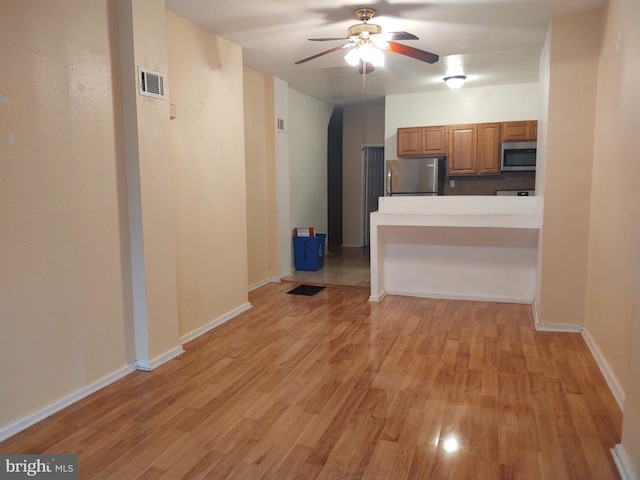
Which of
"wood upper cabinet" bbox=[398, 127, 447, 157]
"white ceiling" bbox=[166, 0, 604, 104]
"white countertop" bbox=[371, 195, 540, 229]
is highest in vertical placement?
"white ceiling" bbox=[166, 0, 604, 104]

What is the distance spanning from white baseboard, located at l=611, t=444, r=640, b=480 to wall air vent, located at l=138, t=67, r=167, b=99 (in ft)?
10.8

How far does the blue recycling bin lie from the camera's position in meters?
6.26

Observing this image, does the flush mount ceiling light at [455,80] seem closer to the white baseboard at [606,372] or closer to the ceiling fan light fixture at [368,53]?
the ceiling fan light fixture at [368,53]

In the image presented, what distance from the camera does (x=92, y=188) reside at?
107 inches

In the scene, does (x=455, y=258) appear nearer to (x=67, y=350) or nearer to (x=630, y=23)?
(x=630, y=23)

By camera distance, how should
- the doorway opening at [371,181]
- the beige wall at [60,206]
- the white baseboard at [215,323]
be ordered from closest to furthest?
the beige wall at [60,206] < the white baseboard at [215,323] < the doorway opening at [371,181]

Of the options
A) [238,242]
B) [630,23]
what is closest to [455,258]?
[238,242]

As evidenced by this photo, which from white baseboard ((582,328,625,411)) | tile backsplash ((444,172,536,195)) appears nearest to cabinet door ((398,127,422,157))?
tile backsplash ((444,172,536,195))

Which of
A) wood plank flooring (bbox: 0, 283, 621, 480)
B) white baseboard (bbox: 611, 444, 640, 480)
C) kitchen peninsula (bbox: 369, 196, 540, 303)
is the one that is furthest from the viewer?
kitchen peninsula (bbox: 369, 196, 540, 303)

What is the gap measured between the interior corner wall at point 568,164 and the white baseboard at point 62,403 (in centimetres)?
335

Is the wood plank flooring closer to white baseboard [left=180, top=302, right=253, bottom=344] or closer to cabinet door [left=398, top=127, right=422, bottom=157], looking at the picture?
white baseboard [left=180, top=302, right=253, bottom=344]

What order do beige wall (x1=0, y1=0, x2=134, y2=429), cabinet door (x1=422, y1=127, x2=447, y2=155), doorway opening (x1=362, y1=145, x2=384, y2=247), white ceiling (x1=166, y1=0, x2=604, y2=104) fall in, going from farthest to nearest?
doorway opening (x1=362, y1=145, x2=384, y2=247)
cabinet door (x1=422, y1=127, x2=447, y2=155)
white ceiling (x1=166, y1=0, x2=604, y2=104)
beige wall (x1=0, y1=0, x2=134, y2=429)

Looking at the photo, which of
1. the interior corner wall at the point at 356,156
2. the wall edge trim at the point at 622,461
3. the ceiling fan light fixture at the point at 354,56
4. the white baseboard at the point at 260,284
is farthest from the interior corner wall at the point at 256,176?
the wall edge trim at the point at 622,461

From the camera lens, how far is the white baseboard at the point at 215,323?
3652 millimetres
